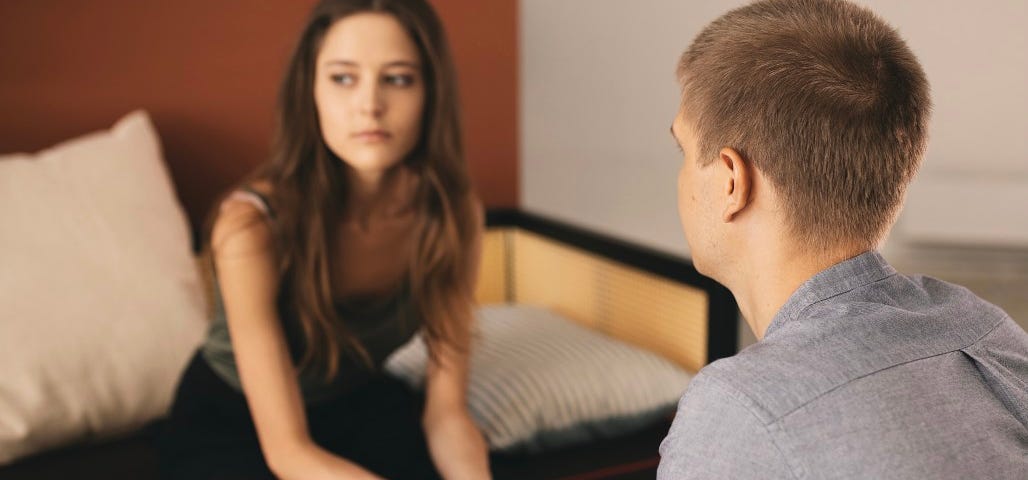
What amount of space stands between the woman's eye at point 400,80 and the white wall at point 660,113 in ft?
1.99

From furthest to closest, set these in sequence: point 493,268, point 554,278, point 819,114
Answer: point 493,268 < point 554,278 < point 819,114

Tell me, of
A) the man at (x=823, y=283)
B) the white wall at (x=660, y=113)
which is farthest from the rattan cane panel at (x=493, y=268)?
the man at (x=823, y=283)

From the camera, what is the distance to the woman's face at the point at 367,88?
5.03ft

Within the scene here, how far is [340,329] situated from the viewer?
5.22ft

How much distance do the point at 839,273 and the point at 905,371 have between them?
0.14 meters

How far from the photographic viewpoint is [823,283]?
33.0 inches

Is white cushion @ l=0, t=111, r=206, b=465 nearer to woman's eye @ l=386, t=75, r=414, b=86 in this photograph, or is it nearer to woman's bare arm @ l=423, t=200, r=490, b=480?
woman's bare arm @ l=423, t=200, r=490, b=480

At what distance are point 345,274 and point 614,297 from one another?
735mm

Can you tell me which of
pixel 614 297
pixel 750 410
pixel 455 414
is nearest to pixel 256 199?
pixel 455 414

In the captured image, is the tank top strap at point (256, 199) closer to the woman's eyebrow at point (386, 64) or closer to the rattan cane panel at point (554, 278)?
the woman's eyebrow at point (386, 64)

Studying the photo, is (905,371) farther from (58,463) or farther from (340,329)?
(58,463)

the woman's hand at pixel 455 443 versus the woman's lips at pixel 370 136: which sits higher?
the woman's lips at pixel 370 136

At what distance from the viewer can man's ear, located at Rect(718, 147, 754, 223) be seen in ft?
2.82

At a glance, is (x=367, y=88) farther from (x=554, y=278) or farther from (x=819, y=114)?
(x=554, y=278)
